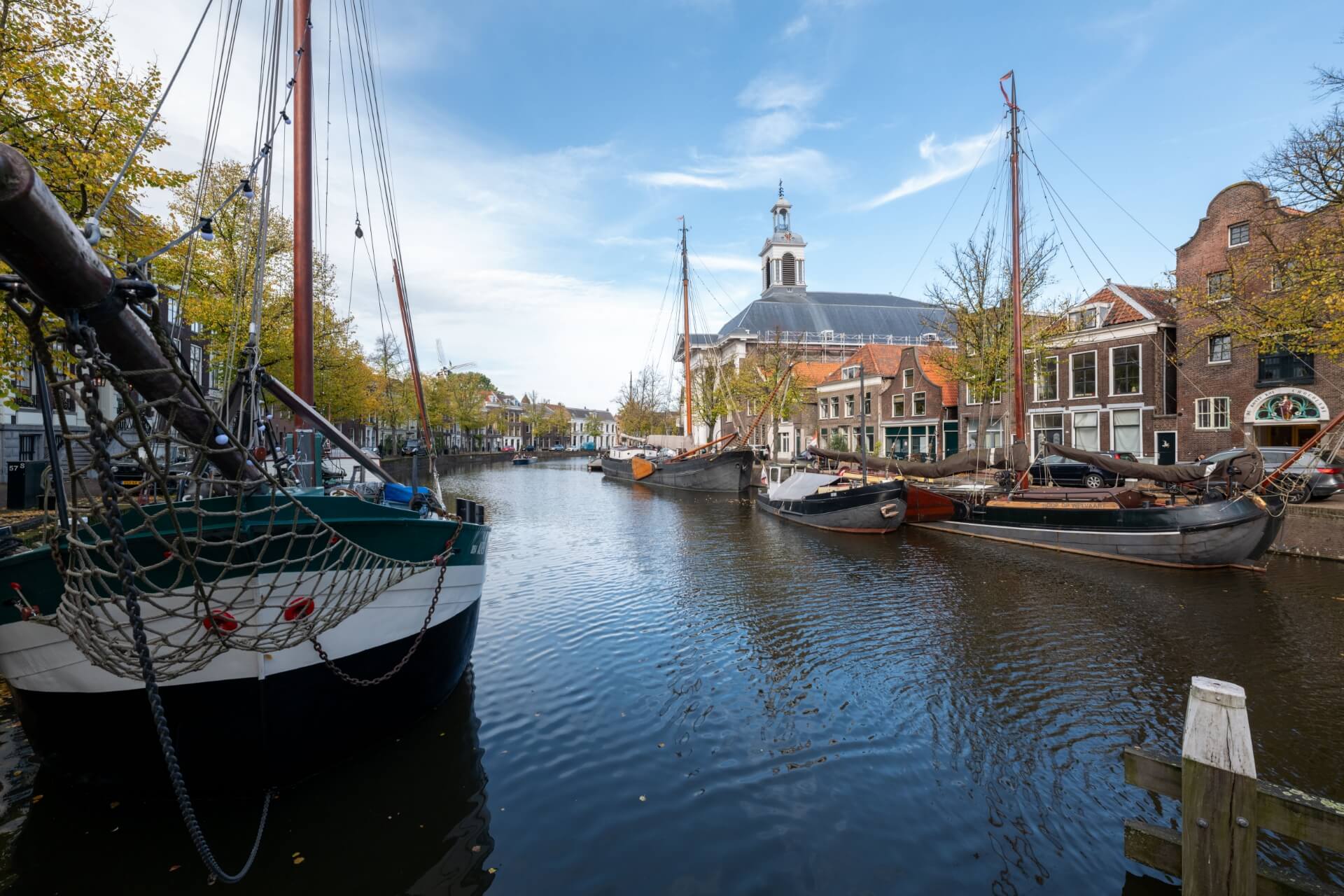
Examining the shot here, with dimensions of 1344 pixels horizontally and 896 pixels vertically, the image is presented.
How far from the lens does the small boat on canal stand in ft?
60.0

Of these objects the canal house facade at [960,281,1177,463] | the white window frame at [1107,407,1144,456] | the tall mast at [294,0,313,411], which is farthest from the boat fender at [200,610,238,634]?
the white window frame at [1107,407,1144,456]

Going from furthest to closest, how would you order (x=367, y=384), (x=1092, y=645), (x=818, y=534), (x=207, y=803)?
(x=367, y=384) < (x=818, y=534) < (x=1092, y=645) < (x=207, y=803)

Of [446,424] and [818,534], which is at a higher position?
[446,424]

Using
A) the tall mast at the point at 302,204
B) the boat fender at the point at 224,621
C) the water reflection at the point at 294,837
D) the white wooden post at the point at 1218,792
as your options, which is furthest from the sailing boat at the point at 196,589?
the white wooden post at the point at 1218,792

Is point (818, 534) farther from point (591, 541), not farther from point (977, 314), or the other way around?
point (977, 314)

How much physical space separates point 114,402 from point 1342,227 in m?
36.6

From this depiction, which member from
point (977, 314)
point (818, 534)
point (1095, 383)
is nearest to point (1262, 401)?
point (1095, 383)

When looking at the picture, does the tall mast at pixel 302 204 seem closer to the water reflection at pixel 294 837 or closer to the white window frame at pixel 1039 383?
the water reflection at pixel 294 837

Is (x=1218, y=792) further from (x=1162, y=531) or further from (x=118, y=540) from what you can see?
(x=1162, y=531)

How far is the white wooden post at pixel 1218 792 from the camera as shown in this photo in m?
3.28

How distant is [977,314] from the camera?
26688mm

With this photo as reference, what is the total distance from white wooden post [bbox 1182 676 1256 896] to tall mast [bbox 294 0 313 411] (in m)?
7.89

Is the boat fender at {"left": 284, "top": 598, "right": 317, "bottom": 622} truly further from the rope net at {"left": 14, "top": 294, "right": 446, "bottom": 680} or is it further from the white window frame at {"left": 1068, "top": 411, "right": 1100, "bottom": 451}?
the white window frame at {"left": 1068, "top": 411, "right": 1100, "bottom": 451}

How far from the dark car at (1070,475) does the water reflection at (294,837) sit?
22919mm
